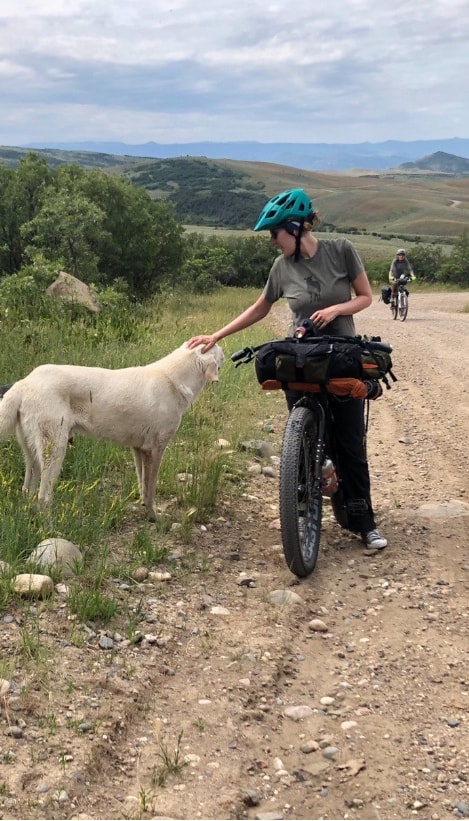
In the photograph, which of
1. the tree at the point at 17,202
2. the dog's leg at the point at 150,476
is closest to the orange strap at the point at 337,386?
the dog's leg at the point at 150,476

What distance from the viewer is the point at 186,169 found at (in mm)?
160750

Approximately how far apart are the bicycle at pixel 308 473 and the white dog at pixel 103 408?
43 cm

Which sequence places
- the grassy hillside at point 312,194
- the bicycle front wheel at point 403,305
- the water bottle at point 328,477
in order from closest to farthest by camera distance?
the water bottle at point 328,477 → the bicycle front wheel at point 403,305 → the grassy hillside at point 312,194

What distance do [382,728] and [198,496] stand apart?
282cm

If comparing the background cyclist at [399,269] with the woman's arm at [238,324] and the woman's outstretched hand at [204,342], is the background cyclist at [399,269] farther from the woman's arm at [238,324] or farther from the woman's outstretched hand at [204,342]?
the woman's outstretched hand at [204,342]

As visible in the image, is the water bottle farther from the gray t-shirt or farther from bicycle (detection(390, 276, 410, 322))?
bicycle (detection(390, 276, 410, 322))

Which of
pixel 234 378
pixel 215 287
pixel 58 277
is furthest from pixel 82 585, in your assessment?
pixel 215 287

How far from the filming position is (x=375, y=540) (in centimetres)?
539

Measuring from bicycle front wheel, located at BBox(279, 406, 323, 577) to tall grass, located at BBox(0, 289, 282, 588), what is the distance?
0.89 m

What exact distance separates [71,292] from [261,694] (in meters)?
10.2

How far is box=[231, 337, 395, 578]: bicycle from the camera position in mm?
4688

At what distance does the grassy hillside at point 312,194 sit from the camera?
112 m

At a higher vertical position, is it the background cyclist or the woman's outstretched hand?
the woman's outstretched hand

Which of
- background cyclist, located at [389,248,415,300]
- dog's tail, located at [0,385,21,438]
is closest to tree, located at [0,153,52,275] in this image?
background cyclist, located at [389,248,415,300]
